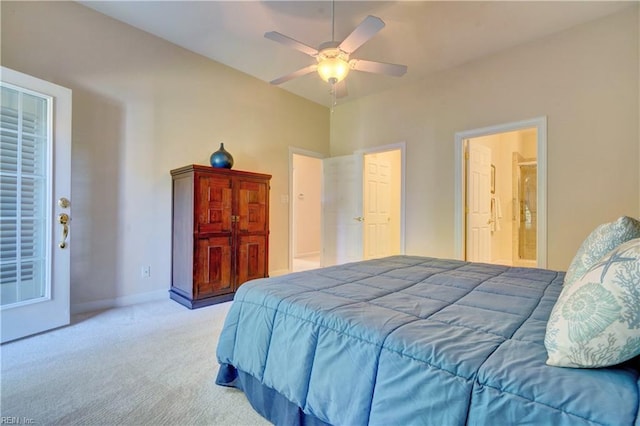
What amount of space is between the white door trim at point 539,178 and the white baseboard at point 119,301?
3542 millimetres

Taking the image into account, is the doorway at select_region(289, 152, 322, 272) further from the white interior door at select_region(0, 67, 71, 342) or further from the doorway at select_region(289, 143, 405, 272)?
the white interior door at select_region(0, 67, 71, 342)

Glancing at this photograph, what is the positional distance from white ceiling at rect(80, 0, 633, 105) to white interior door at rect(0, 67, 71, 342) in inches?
46.8

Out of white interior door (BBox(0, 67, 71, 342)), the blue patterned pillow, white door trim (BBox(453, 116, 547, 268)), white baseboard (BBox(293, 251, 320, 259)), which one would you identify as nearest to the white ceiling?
white door trim (BBox(453, 116, 547, 268))

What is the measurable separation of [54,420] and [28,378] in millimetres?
558

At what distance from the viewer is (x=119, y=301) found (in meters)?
3.08

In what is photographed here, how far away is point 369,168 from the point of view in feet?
16.1

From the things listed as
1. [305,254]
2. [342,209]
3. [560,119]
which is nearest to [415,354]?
[560,119]

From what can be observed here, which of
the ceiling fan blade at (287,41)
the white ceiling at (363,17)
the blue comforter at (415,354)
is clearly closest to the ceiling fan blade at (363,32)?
the ceiling fan blade at (287,41)

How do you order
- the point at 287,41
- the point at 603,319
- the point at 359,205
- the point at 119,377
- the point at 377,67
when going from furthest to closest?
the point at 359,205, the point at 377,67, the point at 287,41, the point at 119,377, the point at 603,319

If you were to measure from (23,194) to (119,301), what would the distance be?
1298 mm

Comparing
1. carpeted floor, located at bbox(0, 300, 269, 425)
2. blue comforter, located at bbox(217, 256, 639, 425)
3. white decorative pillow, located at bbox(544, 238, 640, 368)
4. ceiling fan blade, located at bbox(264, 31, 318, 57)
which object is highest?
ceiling fan blade, located at bbox(264, 31, 318, 57)

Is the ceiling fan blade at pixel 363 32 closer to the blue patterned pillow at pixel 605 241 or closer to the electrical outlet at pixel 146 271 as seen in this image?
the blue patterned pillow at pixel 605 241

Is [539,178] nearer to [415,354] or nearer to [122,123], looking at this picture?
[415,354]

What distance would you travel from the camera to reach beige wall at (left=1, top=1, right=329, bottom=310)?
269cm
